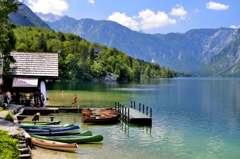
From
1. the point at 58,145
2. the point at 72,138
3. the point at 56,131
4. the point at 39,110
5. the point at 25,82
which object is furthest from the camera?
the point at 25,82

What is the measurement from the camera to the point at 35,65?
142 feet

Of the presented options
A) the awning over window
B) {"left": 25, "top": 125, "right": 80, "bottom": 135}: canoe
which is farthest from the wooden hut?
{"left": 25, "top": 125, "right": 80, "bottom": 135}: canoe

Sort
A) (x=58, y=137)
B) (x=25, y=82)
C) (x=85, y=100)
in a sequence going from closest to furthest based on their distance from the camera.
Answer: (x=58, y=137) → (x=25, y=82) → (x=85, y=100)

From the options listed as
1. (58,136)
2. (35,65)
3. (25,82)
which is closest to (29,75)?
(25,82)

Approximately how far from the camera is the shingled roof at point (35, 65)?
42250 millimetres

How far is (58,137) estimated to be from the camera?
25.8 metres

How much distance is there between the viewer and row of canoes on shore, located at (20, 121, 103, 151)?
78.0 feet

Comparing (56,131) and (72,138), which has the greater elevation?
(56,131)

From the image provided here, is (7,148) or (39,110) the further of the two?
(39,110)

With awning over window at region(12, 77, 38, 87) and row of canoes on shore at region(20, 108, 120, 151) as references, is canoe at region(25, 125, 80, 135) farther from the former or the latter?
awning over window at region(12, 77, 38, 87)

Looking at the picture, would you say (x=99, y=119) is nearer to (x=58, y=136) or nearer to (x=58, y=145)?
(x=58, y=136)

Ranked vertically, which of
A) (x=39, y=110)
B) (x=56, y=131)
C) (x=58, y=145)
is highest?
(x=39, y=110)

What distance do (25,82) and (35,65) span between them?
9.63ft

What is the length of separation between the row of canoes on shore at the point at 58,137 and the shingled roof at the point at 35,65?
1415 centimetres
